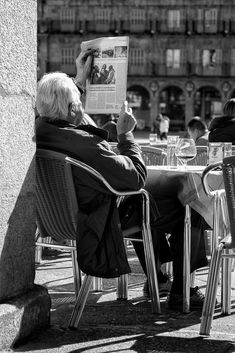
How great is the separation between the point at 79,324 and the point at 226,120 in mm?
3690

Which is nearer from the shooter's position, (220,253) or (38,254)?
(220,253)

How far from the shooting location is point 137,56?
53.2m

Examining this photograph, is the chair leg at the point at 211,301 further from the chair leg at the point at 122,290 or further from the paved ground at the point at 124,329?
the chair leg at the point at 122,290

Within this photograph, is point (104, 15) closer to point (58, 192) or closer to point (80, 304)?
point (58, 192)

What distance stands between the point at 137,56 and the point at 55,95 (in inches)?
1972

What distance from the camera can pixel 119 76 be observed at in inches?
191

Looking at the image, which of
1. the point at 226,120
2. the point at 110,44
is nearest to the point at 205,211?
the point at 110,44

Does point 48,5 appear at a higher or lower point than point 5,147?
higher

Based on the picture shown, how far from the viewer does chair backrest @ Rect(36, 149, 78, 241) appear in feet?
12.3

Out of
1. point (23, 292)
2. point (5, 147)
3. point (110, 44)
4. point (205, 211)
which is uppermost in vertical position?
point (110, 44)

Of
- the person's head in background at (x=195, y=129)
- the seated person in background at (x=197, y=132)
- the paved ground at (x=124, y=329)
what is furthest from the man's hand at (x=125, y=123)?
the person's head in background at (x=195, y=129)

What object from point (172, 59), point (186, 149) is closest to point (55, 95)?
point (186, 149)

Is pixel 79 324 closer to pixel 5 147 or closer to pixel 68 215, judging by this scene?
pixel 68 215

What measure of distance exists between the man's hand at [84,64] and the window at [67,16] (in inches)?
1988
